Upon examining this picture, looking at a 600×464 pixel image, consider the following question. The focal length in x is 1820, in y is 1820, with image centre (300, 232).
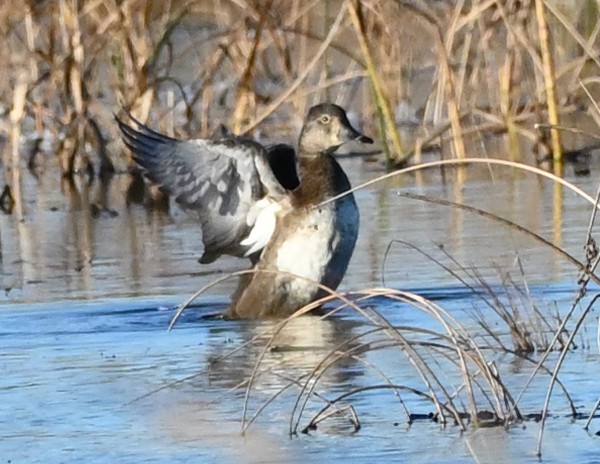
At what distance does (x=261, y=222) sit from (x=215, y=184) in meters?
0.23

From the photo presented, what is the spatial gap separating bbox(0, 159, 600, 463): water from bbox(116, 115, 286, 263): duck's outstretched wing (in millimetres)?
293

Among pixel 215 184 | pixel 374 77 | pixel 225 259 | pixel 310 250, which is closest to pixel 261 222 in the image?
pixel 215 184

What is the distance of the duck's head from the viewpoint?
23.6 feet

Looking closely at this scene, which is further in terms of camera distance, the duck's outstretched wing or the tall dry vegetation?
the tall dry vegetation

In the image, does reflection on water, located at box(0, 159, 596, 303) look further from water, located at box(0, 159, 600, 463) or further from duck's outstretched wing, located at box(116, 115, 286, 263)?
duck's outstretched wing, located at box(116, 115, 286, 263)

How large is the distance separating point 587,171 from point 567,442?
20.4ft

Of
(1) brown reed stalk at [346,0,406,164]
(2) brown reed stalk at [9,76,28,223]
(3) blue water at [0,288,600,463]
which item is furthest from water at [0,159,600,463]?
(1) brown reed stalk at [346,0,406,164]

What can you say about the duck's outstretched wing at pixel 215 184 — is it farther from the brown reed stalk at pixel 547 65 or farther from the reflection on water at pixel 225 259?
the brown reed stalk at pixel 547 65

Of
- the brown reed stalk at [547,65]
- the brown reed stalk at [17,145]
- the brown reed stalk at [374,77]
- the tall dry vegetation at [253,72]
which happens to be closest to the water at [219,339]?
the brown reed stalk at [17,145]

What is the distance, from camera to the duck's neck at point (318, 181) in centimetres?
692

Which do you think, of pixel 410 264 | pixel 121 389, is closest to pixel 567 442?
pixel 121 389

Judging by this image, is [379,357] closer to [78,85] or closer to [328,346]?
[328,346]

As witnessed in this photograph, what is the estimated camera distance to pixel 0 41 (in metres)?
11.0

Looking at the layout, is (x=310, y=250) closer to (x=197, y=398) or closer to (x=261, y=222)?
(x=261, y=222)
